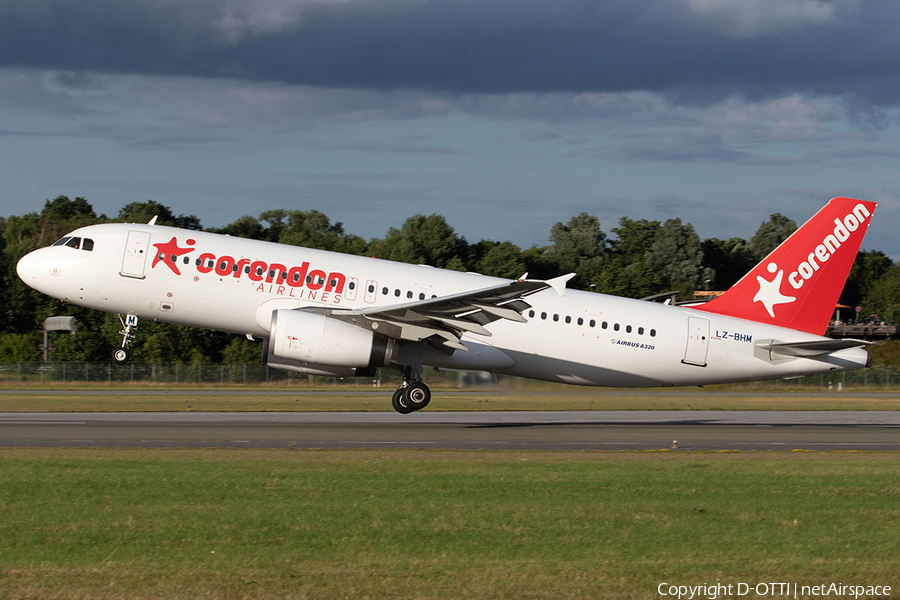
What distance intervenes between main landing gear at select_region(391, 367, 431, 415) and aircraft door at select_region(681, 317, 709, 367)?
8.15 m

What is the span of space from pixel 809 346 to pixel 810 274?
2.60 m

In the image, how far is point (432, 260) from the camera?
9288cm

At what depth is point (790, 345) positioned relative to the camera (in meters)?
27.3

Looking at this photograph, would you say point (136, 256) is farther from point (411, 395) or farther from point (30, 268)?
point (411, 395)

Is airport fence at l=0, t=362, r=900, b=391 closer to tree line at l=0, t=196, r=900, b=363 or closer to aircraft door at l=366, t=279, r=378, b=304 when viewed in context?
tree line at l=0, t=196, r=900, b=363

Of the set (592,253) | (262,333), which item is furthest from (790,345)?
(592,253)

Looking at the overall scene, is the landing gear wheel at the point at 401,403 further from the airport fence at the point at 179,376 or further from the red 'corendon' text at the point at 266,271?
the airport fence at the point at 179,376

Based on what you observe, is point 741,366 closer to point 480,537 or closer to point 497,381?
point 497,381

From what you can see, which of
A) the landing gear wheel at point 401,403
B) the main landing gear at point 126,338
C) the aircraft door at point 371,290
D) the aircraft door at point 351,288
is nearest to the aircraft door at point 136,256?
the main landing gear at point 126,338

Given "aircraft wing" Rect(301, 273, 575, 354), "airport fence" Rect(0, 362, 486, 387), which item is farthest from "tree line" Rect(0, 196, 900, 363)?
"aircraft wing" Rect(301, 273, 575, 354)

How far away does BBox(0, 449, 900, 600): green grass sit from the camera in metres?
8.87

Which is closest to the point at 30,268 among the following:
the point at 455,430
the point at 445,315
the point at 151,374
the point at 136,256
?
the point at 136,256

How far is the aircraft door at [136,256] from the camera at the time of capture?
24828 mm

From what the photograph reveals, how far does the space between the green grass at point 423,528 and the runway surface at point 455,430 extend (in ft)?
13.5
